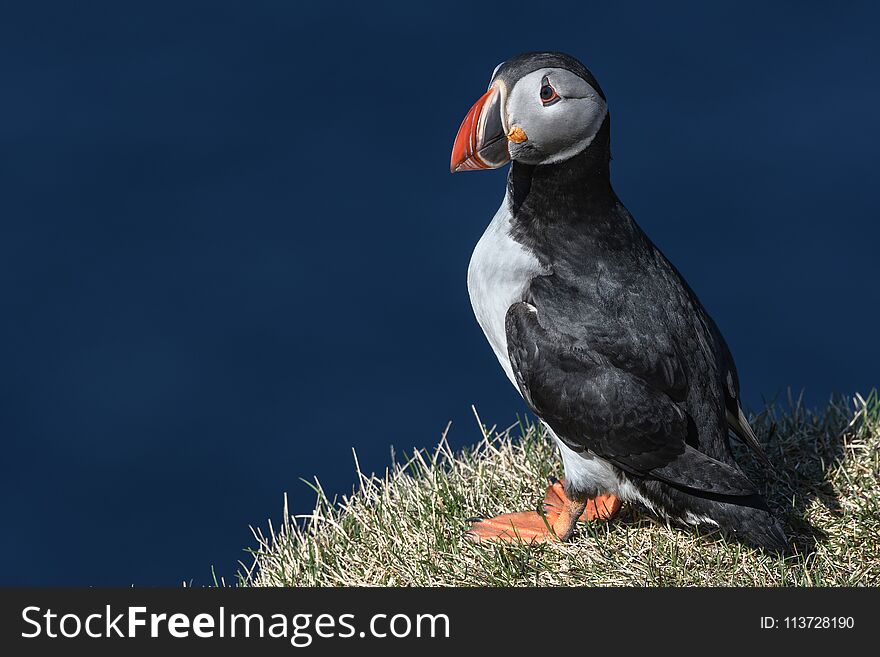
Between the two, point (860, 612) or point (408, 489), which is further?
point (408, 489)

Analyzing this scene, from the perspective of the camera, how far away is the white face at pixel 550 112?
15.5 feet

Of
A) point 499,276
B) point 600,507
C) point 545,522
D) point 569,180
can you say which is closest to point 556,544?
point 545,522

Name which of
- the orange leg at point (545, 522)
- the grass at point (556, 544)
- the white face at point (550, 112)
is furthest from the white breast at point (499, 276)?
the grass at point (556, 544)

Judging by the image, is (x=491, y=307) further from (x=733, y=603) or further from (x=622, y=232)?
(x=733, y=603)

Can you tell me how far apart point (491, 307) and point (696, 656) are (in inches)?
61.6

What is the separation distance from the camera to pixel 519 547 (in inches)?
201

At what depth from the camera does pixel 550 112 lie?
4.75m

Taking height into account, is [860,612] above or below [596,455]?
below

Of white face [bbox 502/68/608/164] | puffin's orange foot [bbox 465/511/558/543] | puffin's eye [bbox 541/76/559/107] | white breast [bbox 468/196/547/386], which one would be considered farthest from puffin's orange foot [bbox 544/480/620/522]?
puffin's eye [bbox 541/76/559/107]

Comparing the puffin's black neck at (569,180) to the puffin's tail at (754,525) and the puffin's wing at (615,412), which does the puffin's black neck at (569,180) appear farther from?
the puffin's tail at (754,525)

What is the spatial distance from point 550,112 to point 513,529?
1.60 metres

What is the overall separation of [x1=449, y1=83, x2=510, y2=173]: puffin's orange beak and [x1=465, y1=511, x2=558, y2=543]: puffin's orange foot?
142 centimetres

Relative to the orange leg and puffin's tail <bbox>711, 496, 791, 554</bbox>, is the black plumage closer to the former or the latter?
puffin's tail <bbox>711, 496, 791, 554</bbox>

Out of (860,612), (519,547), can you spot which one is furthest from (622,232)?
(860,612)
